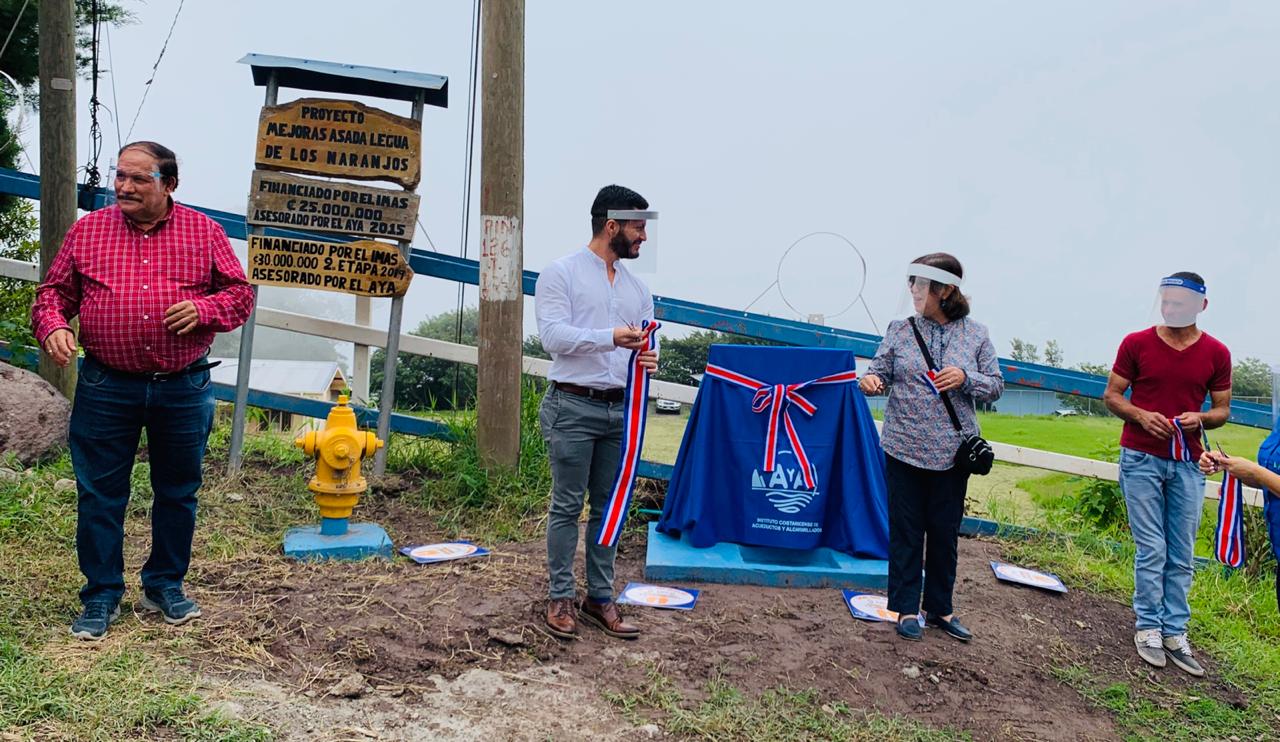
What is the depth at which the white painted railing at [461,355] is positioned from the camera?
6113 millimetres

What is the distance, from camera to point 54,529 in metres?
4.65

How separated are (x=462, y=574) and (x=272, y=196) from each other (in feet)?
9.29

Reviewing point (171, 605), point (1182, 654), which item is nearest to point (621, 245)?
point (171, 605)

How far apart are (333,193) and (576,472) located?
312cm

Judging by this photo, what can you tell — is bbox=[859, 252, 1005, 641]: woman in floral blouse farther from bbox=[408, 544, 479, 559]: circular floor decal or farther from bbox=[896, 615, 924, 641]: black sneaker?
bbox=[408, 544, 479, 559]: circular floor decal

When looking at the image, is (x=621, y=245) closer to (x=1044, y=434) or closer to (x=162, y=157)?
(x=162, y=157)

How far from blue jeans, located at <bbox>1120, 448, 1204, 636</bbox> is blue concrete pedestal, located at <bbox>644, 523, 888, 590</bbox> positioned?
3.83 ft

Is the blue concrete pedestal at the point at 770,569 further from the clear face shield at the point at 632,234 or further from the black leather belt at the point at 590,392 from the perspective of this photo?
the clear face shield at the point at 632,234

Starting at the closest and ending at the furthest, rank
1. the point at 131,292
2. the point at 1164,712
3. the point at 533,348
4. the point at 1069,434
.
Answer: the point at 131,292
the point at 1164,712
the point at 1069,434
the point at 533,348

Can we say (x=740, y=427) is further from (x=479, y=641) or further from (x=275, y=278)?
(x=275, y=278)

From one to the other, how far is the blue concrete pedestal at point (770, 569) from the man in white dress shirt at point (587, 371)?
0.84 metres

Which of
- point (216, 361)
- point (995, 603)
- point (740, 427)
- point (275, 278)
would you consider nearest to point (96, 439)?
point (216, 361)

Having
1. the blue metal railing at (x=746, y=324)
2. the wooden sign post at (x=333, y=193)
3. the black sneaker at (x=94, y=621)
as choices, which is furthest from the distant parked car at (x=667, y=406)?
the black sneaker at (x=94, y=621)

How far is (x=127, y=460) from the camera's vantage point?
11.8 feet
